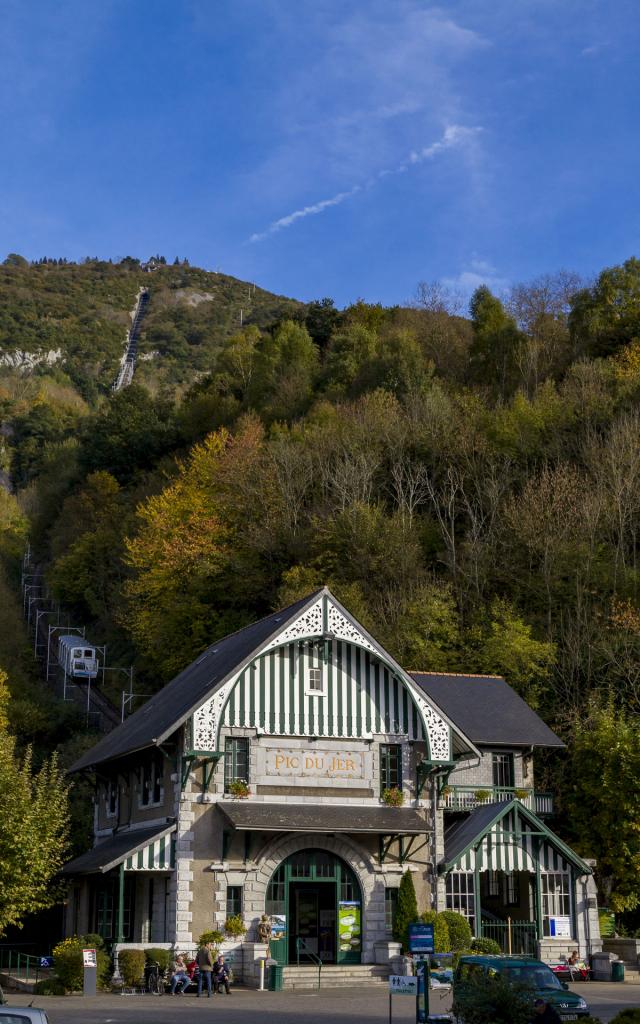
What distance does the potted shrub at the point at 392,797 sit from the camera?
32125 millimetres

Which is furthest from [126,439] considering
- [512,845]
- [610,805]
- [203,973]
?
[203,973]

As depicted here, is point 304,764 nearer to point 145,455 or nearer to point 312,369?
A: point 312,369

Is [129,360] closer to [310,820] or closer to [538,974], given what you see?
[310,820]

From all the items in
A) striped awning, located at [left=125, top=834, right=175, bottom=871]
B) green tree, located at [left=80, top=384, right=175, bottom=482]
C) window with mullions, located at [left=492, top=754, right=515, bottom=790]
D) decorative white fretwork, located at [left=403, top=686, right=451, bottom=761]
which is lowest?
striped awning, located at [left=125, top=834, right=175, bottom=871]

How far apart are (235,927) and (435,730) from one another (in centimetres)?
755

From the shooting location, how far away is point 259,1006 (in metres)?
23.8

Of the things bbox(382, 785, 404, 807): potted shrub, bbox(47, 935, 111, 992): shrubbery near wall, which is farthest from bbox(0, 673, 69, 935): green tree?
bbox(382, 785, 404, 807): potted shrub

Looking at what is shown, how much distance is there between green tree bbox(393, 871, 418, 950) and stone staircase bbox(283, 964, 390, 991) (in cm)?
109

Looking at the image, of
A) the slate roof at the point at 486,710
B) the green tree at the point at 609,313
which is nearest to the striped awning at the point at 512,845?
the slate roof at the point at 486,710

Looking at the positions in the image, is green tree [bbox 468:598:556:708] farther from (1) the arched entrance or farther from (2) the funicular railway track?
(2) the funicular railway track

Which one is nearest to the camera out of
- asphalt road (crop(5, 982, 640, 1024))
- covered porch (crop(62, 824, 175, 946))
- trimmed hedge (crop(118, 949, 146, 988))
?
asphalt road (crop(5, 982, 640, 1024))

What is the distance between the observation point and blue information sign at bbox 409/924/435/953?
18.0 meters

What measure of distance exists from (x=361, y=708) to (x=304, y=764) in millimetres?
2245

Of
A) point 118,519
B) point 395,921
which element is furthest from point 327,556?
point 118,519
